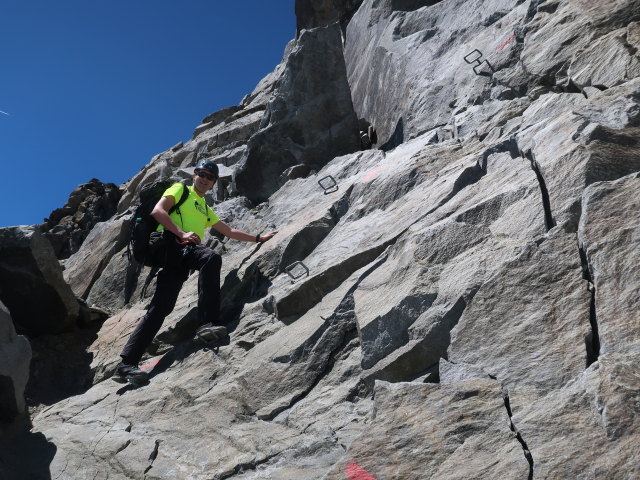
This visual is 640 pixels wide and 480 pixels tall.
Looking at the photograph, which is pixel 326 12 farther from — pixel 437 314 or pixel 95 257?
pixel 437 314

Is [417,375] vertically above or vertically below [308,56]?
below

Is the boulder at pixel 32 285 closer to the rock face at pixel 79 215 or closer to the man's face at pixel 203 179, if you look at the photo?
the man's face at pixel 203 179

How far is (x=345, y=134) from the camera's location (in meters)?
17.0

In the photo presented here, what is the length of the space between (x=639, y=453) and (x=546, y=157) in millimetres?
4053

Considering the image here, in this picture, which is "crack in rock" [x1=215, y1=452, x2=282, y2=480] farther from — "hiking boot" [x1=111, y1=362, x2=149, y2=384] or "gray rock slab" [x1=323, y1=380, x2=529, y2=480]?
"hiking boot" [x1=111, y1=362, x2=149, y2=384]

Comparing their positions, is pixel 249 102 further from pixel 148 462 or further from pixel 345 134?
pixel 148 462

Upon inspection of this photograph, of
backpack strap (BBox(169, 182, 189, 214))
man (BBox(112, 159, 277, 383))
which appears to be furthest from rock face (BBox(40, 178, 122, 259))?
man (BBox(112, 159, 277, 383))

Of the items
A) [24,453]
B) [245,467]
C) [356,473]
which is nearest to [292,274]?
[245,467]

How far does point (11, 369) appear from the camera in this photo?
758 cm

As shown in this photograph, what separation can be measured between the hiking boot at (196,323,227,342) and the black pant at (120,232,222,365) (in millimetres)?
314

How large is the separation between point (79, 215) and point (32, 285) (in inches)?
699

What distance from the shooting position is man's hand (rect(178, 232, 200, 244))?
1036 centimetres

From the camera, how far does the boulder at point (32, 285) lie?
39.3 ft

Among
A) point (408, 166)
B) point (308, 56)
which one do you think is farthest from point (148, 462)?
point (308, 56)
